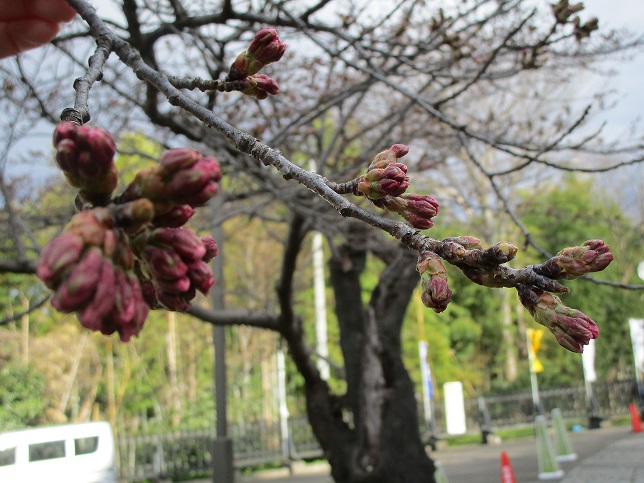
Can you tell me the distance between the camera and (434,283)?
925 millimetres

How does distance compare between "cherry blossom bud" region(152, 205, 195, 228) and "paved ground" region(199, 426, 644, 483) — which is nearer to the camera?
"cherry blossom bud" region(152, 205, 195, 228)

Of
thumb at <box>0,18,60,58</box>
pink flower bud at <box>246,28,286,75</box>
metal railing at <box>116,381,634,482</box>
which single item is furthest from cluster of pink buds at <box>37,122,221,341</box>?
metal railing at <box>116,381,634,482</box>

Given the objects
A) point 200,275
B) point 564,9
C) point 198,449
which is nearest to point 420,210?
point 200,275

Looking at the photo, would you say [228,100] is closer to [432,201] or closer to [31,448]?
[432,201]

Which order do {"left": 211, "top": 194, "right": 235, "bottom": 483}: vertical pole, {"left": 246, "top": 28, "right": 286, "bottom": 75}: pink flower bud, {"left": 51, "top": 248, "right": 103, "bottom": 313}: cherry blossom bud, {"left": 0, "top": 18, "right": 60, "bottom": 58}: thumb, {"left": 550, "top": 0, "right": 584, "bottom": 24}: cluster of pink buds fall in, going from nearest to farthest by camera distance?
{"left": 51, "top": 248, "right": 103, "bottom": 313}: cherry blossom bud
{"left": 246, "top": 28, "right": 286, "bottom": 75}: pink flower bud
{"left": 0, "top": 18, "right": 60, "bottom": 58}: thumb
{"left": 550, "top": 0, "right": 584, "bottom": 24}: cluster of pink buds
{"left": 211, "top": 194, "right": 235, "bottom": 483}: vertical pole

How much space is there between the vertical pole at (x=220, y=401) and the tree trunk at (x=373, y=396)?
5.06 feet

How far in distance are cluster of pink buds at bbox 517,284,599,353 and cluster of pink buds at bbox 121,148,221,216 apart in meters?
0.46

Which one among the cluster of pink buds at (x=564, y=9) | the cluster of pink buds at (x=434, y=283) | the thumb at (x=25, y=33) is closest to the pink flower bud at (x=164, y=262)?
the cluster of pink buds at (x=434, y=283)

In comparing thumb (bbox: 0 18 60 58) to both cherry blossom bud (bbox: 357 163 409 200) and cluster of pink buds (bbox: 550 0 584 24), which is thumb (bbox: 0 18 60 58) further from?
cluster of pink buds (bbox: 550 0 584 24)

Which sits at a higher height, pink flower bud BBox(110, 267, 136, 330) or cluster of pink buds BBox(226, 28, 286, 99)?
cluster of pink buds BBox(226, 28, 286, 99)

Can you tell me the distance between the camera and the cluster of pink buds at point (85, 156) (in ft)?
2.50

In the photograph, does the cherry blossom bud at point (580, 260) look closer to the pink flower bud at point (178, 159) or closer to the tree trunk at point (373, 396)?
the pink flower bud at point (178, 159)

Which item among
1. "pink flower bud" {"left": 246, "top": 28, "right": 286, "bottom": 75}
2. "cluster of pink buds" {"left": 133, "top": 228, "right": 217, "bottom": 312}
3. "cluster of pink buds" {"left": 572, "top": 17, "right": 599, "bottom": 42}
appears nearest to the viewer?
"cluster of pink buds" {"left": 133, "top": 228, "right": 217, "bottom": 312}

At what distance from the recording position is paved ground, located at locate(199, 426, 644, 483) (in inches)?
499
